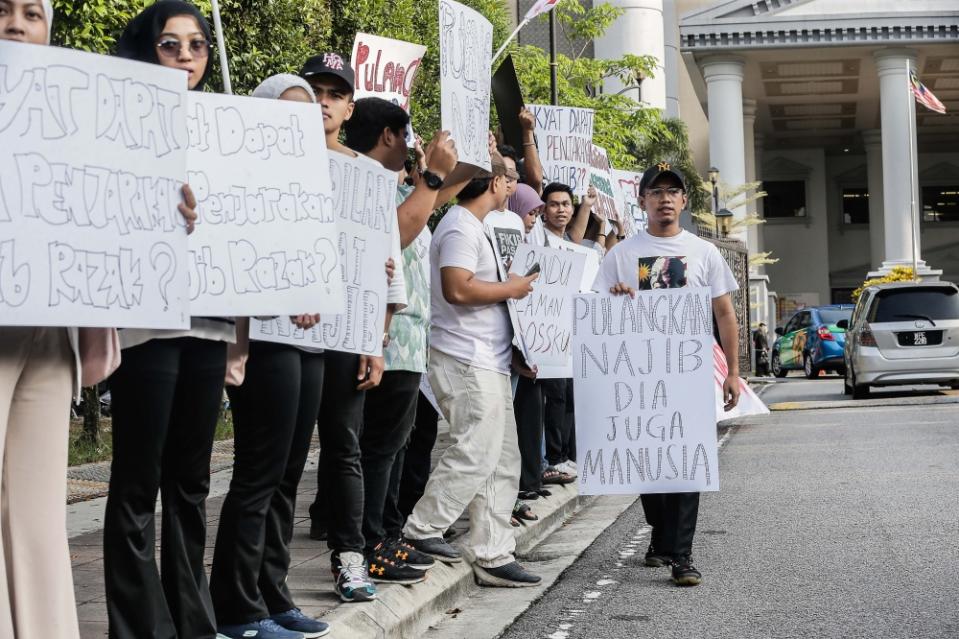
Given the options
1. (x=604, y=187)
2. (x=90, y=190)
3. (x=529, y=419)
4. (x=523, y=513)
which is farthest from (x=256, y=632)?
(x=604, y=187)

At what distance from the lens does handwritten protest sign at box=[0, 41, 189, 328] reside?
11.7 feet

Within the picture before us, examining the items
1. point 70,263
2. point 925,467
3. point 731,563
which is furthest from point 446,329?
point 925,467

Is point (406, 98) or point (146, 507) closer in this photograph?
point (146, 507)

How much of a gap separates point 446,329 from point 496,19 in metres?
23.2

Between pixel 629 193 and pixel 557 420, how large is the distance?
11.6 feet

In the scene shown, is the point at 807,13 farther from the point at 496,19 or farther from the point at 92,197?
the point at 92,197

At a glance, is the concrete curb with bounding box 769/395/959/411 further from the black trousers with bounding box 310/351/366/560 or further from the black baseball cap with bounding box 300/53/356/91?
the black baseball cap with bounding box 300/53/356/91

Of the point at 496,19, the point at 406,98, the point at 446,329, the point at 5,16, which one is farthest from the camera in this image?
the point at 496,19

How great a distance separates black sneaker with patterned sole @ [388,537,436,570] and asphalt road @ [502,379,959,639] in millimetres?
491

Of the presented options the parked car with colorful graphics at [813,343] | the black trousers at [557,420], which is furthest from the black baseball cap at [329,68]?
the parked car with colorful graphics at [813,343]

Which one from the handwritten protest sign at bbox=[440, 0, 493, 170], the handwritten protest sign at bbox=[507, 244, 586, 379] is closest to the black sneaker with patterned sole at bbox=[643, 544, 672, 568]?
the handwritten protest sign at bbox=[507, 244, 586, 379]

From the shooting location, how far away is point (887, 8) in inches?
2009

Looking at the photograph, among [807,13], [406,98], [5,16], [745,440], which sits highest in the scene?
[807,13]

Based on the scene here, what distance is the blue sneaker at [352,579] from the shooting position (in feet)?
18.0
